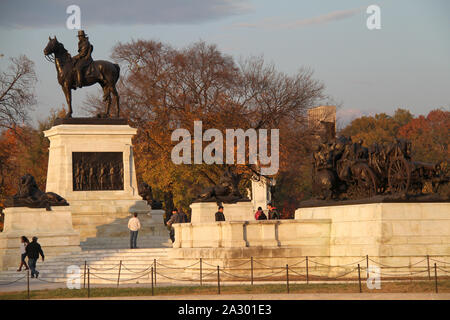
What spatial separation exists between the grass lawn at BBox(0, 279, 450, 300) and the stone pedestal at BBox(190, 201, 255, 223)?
16.4 m

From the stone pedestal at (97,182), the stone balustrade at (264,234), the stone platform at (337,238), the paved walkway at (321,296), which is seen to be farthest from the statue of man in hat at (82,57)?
the paved walkway at (321,296)

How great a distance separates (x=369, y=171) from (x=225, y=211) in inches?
586

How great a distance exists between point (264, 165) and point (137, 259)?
26.2m

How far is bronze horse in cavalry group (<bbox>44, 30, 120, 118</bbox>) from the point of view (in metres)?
43.7

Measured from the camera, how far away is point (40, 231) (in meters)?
36.8

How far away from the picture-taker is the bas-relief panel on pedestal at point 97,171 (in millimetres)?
42000

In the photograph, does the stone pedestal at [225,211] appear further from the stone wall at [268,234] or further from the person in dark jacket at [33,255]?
the stone wall at [268,234]

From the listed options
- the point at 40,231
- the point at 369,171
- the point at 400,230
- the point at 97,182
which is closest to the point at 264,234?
the point at 369,171

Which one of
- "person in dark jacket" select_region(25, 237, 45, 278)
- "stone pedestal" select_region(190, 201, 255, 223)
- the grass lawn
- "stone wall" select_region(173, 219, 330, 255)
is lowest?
the grass lawn

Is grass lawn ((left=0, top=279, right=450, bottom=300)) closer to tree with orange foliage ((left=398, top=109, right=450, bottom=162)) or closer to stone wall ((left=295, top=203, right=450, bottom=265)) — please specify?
stone wall ((left=295, top=203, right=450, bottom=265))

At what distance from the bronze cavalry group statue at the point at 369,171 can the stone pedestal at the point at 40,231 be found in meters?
10.3

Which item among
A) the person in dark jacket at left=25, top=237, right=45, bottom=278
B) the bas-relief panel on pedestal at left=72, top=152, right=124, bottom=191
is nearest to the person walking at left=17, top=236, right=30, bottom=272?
the person in dark jacket at left=25, top=237, right=45, bottom=278

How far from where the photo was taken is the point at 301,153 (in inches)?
2381
